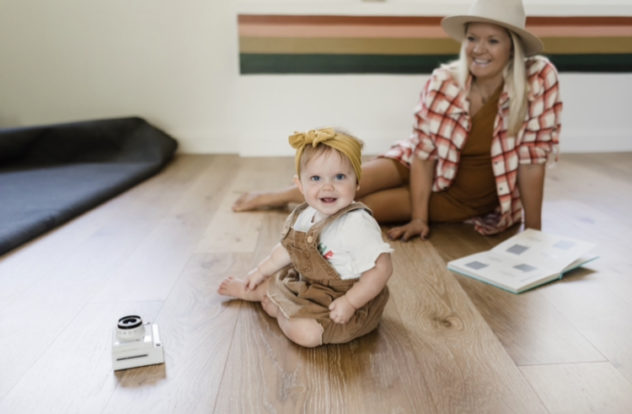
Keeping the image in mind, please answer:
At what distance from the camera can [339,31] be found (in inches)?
123

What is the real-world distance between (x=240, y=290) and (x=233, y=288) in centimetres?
2

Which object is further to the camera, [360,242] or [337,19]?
[337,19]

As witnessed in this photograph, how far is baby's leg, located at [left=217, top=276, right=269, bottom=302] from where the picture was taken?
138cm

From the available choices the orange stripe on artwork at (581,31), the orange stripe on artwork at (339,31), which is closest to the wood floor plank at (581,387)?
the orange stripe on artwork at (339,31)

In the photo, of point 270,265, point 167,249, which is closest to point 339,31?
point 167,249

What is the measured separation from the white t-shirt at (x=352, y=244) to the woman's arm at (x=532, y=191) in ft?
2.91

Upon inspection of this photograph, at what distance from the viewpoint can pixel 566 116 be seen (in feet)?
11.1

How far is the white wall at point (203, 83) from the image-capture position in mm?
3137

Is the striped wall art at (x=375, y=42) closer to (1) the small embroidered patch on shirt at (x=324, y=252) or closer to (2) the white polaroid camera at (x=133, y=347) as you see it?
(1) the small embroidered patch on shirt at (x=324, y=252)

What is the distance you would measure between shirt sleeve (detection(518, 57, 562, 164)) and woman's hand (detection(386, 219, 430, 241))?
41 centimetres

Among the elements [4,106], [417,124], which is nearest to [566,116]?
[417,124]

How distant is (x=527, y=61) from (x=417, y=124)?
43 cm

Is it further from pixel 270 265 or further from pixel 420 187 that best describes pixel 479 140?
pixel 270 265

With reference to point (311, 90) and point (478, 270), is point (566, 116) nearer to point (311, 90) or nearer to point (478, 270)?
point (311, 90)
